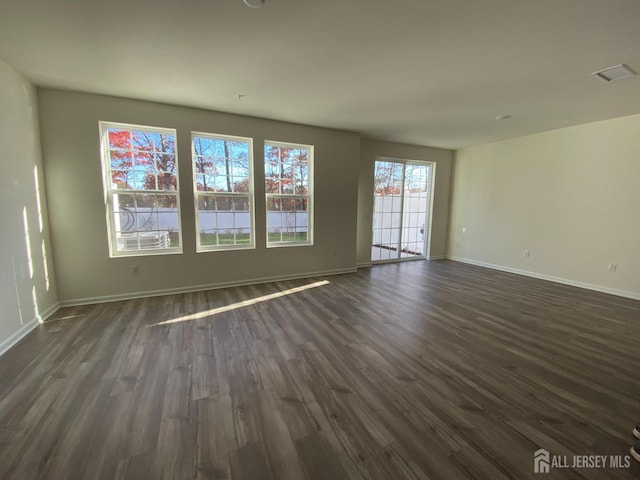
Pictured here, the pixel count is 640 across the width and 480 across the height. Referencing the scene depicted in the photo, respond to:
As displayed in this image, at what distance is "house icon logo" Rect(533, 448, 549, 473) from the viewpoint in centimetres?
137

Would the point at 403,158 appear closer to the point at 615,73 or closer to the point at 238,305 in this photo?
the point at 615,73

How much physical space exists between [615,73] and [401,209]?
3.96 meters

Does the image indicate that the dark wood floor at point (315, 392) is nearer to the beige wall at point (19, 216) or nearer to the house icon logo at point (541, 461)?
the house icon logo at point (541, 461)

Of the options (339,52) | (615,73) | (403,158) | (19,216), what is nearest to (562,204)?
(615,73)

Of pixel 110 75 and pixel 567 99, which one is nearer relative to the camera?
pixel 110 75

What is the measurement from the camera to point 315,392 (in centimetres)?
192

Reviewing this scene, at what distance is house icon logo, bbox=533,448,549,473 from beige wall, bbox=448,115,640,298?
4388mm

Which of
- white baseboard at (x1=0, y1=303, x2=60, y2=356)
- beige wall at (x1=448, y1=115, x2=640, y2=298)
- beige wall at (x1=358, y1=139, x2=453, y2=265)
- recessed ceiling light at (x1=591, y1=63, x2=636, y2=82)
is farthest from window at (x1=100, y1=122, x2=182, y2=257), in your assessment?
beige wall at (x1=448, y1=115, x2=640, y2=298)


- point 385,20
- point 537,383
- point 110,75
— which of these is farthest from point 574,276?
point 110,75

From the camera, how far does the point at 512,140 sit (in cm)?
542

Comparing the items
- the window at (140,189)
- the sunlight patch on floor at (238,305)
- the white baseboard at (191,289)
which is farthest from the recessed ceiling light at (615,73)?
the window at (140,189)

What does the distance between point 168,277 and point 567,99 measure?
19.3ft

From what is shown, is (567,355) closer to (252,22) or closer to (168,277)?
(252,22)

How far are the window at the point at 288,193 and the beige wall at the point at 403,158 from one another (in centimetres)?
133
